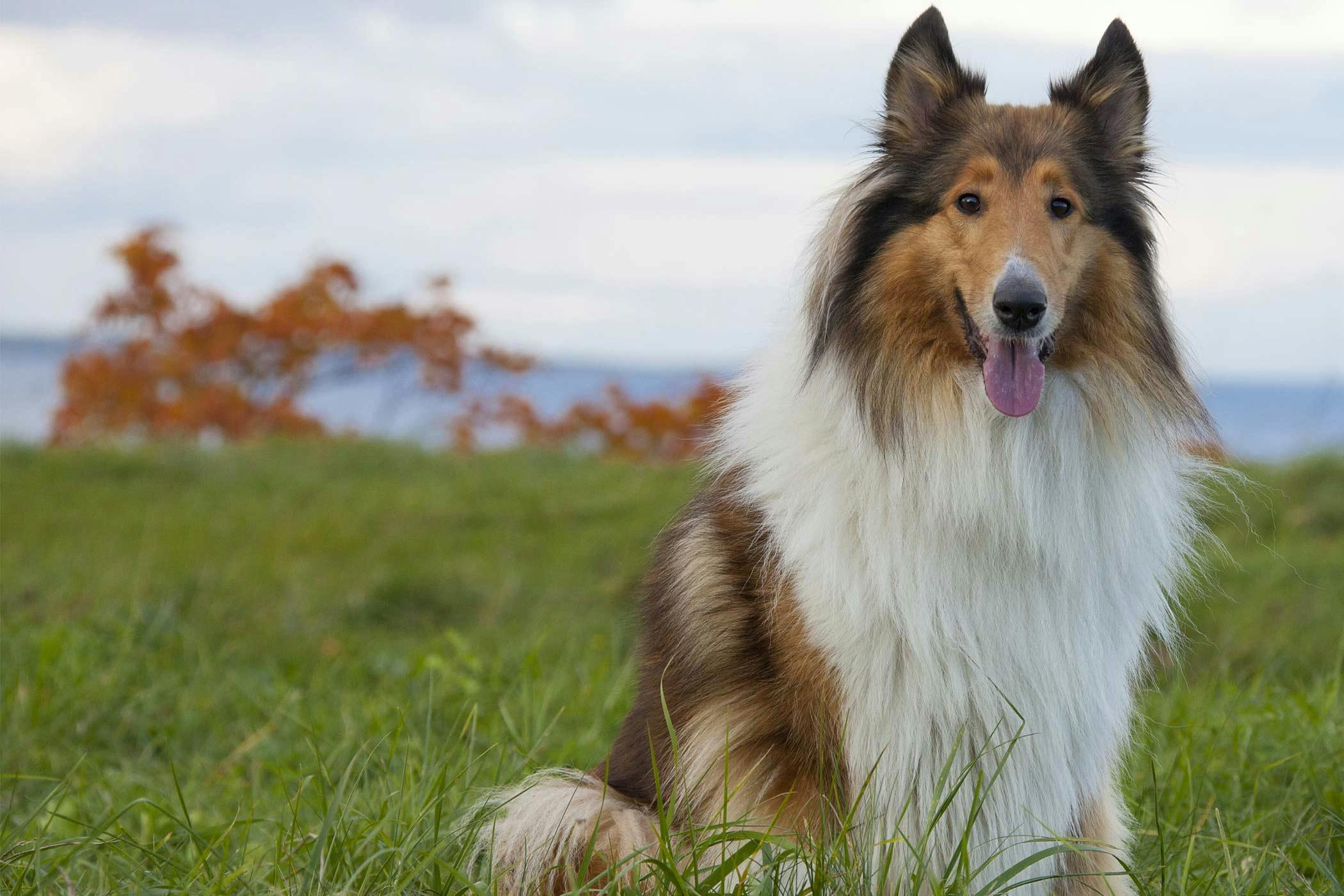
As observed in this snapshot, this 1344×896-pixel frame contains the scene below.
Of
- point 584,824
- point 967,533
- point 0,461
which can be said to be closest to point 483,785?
point 584,824

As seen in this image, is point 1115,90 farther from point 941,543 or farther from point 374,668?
point 374,668

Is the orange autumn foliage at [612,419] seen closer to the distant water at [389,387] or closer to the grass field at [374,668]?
the distant water at [389,387]

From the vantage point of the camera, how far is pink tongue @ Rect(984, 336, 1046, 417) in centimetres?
295

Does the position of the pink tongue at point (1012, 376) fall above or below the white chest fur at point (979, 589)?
above

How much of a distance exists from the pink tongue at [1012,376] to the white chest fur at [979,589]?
0.24 ft

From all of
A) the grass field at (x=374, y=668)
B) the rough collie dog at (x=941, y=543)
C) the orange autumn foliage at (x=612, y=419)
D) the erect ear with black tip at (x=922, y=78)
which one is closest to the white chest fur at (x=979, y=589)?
the rough collie dog at (x=941, y=543)

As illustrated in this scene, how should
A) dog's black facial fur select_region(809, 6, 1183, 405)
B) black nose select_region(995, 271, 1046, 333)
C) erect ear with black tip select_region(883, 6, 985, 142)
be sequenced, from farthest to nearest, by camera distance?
erect ear with black tip select_region(883, 6, 985, 142) → dog's black facial fur select_region(809, 6, 1183, 405) → black nose select_region(995, 271, 1046, 333)

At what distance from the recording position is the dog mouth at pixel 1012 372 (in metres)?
2.95

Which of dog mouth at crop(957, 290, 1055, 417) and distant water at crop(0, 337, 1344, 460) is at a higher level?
dog mouth at crop(957, 290, 1055, 417)

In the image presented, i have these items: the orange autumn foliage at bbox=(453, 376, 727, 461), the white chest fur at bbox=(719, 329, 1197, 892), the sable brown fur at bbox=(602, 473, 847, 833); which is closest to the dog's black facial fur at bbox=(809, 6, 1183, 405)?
the white chest fur at bbox=(719, 329, 1197, 892)

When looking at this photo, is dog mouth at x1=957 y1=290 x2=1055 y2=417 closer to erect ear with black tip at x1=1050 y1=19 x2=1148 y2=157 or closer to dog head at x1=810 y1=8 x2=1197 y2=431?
dog head at x1=810 y1=8 x2=1197 y2=431

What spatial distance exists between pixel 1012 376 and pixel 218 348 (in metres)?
16.6

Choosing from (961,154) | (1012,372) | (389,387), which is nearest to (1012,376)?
(1012,372)

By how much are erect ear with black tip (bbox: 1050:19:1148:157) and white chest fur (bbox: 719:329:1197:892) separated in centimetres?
76
